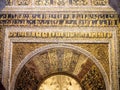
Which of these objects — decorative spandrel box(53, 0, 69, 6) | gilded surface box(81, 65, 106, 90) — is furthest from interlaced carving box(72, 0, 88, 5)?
gilded surface box(81, 65, 106, 90)

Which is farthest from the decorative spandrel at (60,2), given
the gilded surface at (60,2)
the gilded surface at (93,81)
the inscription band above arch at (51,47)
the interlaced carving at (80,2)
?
the gilded surface at (93,81)

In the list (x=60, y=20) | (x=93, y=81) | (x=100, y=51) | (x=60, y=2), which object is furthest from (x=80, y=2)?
(x=93, y=81)

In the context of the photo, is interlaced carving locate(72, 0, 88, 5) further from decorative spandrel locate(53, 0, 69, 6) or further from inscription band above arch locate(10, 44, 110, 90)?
inscription band above arch locate(10, 44, 110, 90)

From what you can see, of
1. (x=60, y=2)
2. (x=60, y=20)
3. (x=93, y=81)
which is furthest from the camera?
(x=60, y=2)

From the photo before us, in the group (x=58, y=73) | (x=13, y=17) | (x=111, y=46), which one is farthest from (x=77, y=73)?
(x=13, y=17)

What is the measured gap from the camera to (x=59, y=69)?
5.23 meters

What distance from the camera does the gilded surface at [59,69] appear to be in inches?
204

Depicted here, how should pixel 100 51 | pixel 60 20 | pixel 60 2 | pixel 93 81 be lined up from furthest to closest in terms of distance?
1. pixel 60 2
2. pixel 60 20
3. pixel 100 51
4. pixel 93 81

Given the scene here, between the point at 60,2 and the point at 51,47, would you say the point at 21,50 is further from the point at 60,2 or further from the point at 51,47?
the point at 60,2

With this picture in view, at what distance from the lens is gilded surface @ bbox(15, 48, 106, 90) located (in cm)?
517

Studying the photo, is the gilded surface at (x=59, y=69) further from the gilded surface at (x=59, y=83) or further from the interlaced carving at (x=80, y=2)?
the interlaced carving at (x=80, y=2)

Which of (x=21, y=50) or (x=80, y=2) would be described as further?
(x=80, y=2)

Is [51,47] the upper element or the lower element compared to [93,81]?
upper

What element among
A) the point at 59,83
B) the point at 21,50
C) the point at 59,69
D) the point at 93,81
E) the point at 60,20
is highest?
the point at 60,20
